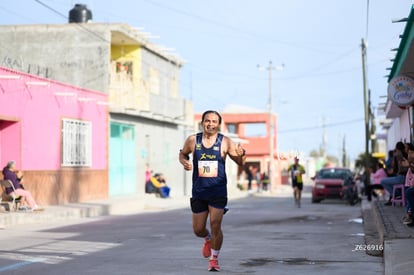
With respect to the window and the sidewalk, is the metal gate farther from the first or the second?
the sidewalk

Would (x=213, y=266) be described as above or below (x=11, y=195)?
below

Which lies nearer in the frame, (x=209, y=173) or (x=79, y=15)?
(x=209, y=173)

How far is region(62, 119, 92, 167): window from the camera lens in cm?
2869

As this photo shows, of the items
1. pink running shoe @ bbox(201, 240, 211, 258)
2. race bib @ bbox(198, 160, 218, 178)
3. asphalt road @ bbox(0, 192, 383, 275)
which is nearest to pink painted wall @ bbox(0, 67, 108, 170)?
asphalt road @ bbox(0, 192, 383, 275)

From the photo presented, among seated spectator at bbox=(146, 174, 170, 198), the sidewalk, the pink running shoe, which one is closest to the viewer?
the sidewalk

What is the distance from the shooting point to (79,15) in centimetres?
3778

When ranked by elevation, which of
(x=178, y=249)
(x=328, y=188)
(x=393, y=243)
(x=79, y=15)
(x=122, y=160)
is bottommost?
(x=178, y=249)

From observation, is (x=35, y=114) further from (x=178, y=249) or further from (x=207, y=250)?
(x=207, y=250)

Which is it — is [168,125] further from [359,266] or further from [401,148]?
[359,266]

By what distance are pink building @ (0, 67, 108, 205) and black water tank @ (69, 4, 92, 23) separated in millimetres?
6373

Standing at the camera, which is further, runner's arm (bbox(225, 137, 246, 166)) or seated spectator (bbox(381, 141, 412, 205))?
seated spectator (bbox(381, 141, 412, 205))

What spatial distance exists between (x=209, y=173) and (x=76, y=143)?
20916 mm

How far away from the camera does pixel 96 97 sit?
32.0m

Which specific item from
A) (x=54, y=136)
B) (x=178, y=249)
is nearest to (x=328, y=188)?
(x=54, y=136)
